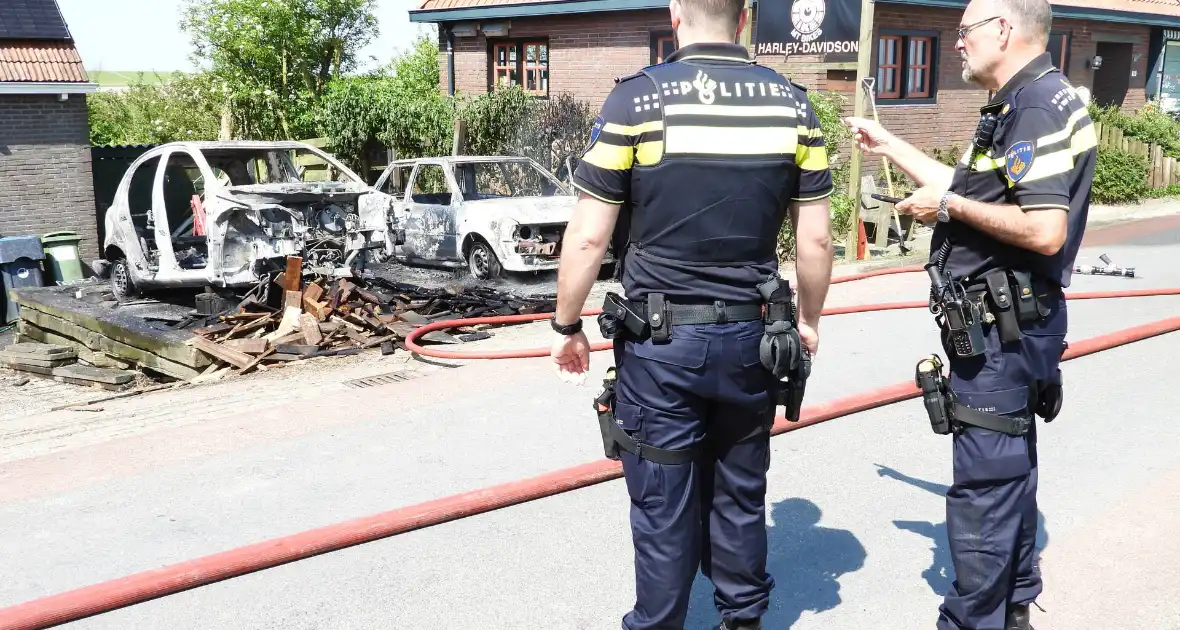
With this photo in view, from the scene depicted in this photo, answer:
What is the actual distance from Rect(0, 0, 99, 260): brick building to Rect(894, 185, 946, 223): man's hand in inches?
651

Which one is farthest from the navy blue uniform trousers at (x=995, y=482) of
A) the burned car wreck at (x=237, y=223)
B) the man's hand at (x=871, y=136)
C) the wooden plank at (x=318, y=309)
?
the burned car wreck at (x=237, y=223)

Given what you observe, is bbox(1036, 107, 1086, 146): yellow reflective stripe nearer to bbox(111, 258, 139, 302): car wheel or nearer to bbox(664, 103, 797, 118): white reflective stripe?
bbox(664, 103, 797, 118): white reflective stripe

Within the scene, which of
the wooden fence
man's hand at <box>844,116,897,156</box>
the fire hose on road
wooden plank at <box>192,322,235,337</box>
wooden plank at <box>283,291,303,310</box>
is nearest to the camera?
man's hand at <box>844,116,897,156</box>

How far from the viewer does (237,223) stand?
33.9 ft

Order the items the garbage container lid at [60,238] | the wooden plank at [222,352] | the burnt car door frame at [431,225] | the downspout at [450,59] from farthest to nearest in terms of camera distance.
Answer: the downspout at [450,59] → the garbage container lid at [60,238] → the burnt car door frame at [431,225] → the wooden plank at [222,352]

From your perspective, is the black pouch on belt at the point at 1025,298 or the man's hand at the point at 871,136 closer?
the black pouch on belt at the point at 1025,298

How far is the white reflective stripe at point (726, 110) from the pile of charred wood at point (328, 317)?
6.02m

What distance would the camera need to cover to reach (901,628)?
11.7 feet

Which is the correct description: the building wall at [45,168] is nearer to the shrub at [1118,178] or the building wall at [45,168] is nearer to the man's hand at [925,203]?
the man's hand at [925,203]

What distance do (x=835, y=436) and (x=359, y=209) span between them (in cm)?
716

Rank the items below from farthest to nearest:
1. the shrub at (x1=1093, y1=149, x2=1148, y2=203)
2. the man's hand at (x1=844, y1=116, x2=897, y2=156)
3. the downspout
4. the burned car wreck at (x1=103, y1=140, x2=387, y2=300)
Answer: the downspout, the shrub at (x1=1093, y1=149, x2=1148, y2=203), the burned car wreck at (x1=103, y1=140, x2=387, y2=300), the man's hand at (x1=844, y1=116, x2=897, y2=156)

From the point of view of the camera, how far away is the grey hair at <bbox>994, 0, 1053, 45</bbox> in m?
3.16

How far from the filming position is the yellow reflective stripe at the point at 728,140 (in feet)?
9.68

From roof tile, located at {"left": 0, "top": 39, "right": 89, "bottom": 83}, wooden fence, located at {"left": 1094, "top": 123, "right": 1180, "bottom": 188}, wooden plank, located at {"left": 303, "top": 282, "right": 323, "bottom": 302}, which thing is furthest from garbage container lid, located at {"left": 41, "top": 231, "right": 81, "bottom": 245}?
wooden fence, located at {"left": 1094, "top": 123, "right": 1180, "bottom": 188}
